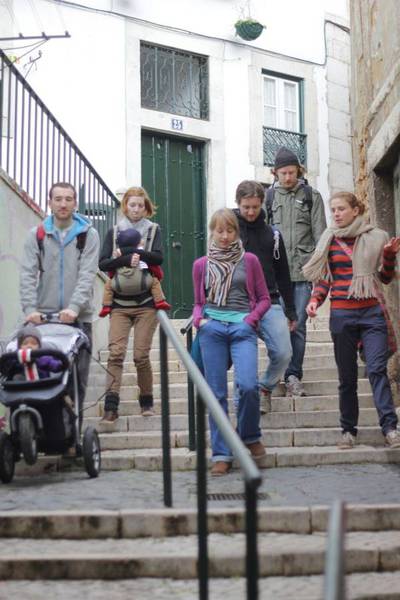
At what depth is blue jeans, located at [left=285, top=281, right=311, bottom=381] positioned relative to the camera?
707 centimetres

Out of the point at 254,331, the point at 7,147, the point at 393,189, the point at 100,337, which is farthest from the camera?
the point at 100,337

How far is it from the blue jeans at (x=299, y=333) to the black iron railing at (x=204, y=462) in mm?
2278

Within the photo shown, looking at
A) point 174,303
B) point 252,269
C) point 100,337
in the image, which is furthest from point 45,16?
point 252,269

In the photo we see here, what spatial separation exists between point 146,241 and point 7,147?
140 cm

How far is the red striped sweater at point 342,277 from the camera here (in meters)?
6.02

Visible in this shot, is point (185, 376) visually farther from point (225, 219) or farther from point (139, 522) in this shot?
point (139, 522)

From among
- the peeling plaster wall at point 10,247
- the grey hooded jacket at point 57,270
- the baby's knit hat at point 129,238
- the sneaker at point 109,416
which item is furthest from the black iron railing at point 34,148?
the sneaker at point 109,416

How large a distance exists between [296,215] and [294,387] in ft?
4.40

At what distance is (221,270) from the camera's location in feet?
18.7

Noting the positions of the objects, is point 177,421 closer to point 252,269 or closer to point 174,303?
point 252,269

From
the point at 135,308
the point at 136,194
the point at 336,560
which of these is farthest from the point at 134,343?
the point at 336,560

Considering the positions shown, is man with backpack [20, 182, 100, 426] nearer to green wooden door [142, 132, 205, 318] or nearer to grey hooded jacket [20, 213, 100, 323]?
grey hooded jacket [20, 213, 100, 323]

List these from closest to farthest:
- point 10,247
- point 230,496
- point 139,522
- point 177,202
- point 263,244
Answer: point 139,522 → point 230,496 → point 263,244 → point 10,247 → point 177,202

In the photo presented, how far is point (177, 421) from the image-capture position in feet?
22.3
